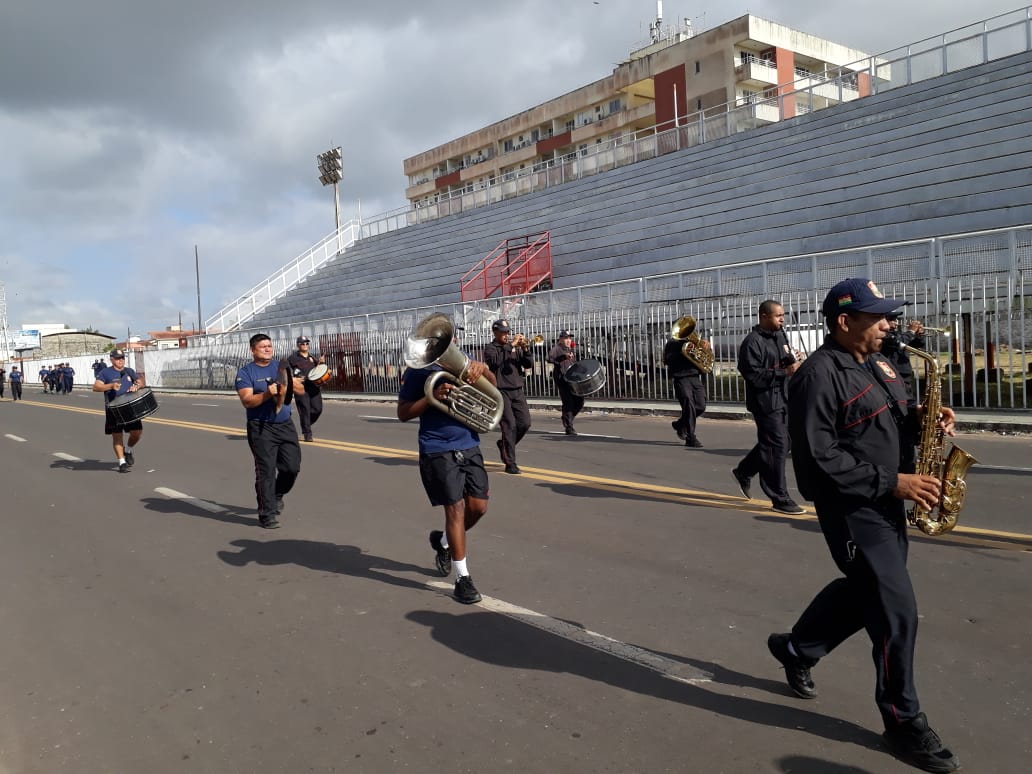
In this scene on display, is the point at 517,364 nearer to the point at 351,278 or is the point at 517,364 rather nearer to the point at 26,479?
the point at 26,479

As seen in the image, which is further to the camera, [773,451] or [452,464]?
[773,451]

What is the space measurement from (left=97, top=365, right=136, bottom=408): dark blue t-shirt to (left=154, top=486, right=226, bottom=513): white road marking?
236 cm

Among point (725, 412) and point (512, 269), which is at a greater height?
point (512, 269)

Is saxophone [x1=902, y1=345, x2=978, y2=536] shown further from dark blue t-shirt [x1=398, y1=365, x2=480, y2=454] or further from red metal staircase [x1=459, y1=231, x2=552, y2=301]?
red metal staircase [x1=459, y1=231, x2=552, y2=301]

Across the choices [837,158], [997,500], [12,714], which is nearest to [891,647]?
[12,714]

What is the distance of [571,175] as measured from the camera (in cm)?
3231

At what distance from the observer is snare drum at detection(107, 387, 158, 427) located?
1090 cm

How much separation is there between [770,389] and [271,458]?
4.57m

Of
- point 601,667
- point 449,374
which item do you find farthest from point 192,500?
point 601,667

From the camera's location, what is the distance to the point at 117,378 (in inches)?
478

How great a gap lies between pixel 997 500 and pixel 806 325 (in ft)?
25.5

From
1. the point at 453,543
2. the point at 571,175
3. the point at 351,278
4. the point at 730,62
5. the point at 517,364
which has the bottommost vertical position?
the point at 453,543

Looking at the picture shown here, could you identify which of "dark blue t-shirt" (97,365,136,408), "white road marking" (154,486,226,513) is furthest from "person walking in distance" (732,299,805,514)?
"dark blue t-shirt" (97,365,136,408)

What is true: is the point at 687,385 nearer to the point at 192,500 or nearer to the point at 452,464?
the point at 192,500
